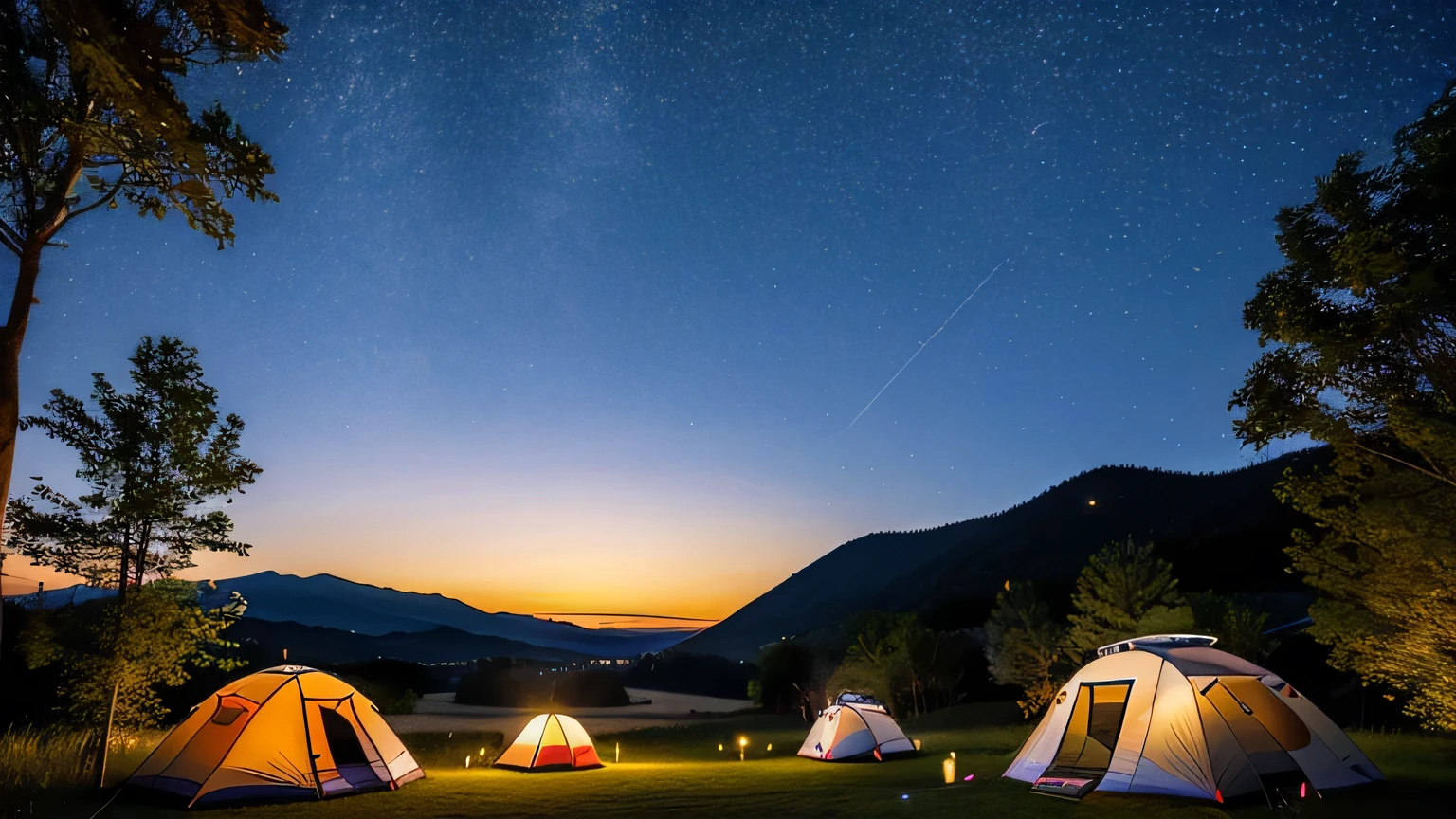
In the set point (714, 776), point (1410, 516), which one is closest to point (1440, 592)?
point (1410, 516)

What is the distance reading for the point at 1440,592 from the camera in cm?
1416

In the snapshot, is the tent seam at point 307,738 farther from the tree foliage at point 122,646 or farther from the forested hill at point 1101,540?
the forested hill at point 1101,540

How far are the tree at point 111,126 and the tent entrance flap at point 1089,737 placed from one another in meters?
15.3

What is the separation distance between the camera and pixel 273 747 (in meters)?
13.7

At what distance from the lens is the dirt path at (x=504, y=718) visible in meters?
43.8

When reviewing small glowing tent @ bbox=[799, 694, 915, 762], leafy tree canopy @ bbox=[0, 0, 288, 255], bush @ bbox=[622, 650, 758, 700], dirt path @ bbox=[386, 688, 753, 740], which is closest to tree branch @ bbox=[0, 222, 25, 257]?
leafy tree canopy @ bbox=[0, 0, 288, 255]

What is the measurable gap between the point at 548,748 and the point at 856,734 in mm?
8859

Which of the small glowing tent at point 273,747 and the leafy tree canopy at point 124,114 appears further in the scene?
the small glowing tent at point 273,747

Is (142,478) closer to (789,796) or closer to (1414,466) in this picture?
(789,796)

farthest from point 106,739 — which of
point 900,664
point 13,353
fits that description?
point 900,664

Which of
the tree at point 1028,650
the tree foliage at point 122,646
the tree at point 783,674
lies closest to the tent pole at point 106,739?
the tree foliage at point 122,646

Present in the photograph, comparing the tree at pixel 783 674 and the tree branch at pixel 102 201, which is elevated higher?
the tree branch at pixel 102 201

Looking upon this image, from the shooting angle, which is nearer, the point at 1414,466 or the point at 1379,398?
the point at 1414,466

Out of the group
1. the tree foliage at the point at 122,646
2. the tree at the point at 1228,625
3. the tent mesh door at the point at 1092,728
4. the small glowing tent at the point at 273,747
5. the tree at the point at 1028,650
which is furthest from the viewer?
the tree at the point at 1028,650
